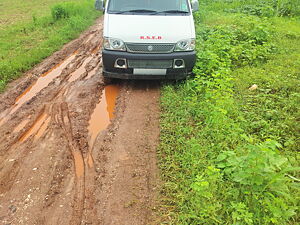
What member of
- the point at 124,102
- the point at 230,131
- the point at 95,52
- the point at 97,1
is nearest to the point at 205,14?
the point at 95,52

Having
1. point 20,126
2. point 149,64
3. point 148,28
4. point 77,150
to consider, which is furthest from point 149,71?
point 20,126

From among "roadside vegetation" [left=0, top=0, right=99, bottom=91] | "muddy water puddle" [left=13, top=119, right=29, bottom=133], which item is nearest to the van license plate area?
"muddy water puddle" [left=13, top=119, right=29, bottom=133]

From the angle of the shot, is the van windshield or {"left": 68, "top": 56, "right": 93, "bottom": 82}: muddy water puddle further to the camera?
{"left": 68, "top": 56, "right": 93, "bottom": 82}: muddy water puddle

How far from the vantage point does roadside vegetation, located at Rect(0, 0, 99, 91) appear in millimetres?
6866

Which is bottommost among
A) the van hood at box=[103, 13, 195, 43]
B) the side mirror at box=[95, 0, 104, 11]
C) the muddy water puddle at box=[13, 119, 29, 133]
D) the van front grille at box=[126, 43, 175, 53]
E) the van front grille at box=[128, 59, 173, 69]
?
the muddy water puddle at box=[13, 119, 29, 133]

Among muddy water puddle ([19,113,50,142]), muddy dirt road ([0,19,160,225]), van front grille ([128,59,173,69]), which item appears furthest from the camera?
van front grille ([128,59,173,69])

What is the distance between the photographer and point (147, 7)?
5586 mm

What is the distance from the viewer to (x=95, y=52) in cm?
819

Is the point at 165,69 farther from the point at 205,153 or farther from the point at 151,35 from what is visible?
the point at 205,153

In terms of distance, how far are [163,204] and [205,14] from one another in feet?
33.0

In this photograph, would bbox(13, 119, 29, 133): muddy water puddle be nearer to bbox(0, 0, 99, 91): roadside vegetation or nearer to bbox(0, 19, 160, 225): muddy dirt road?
bbox(0, 19, 160, 225): muddy dirt road

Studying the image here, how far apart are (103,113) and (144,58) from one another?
1.36 m

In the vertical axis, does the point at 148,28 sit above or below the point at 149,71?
above

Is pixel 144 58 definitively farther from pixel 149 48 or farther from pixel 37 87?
pixel 37 87
